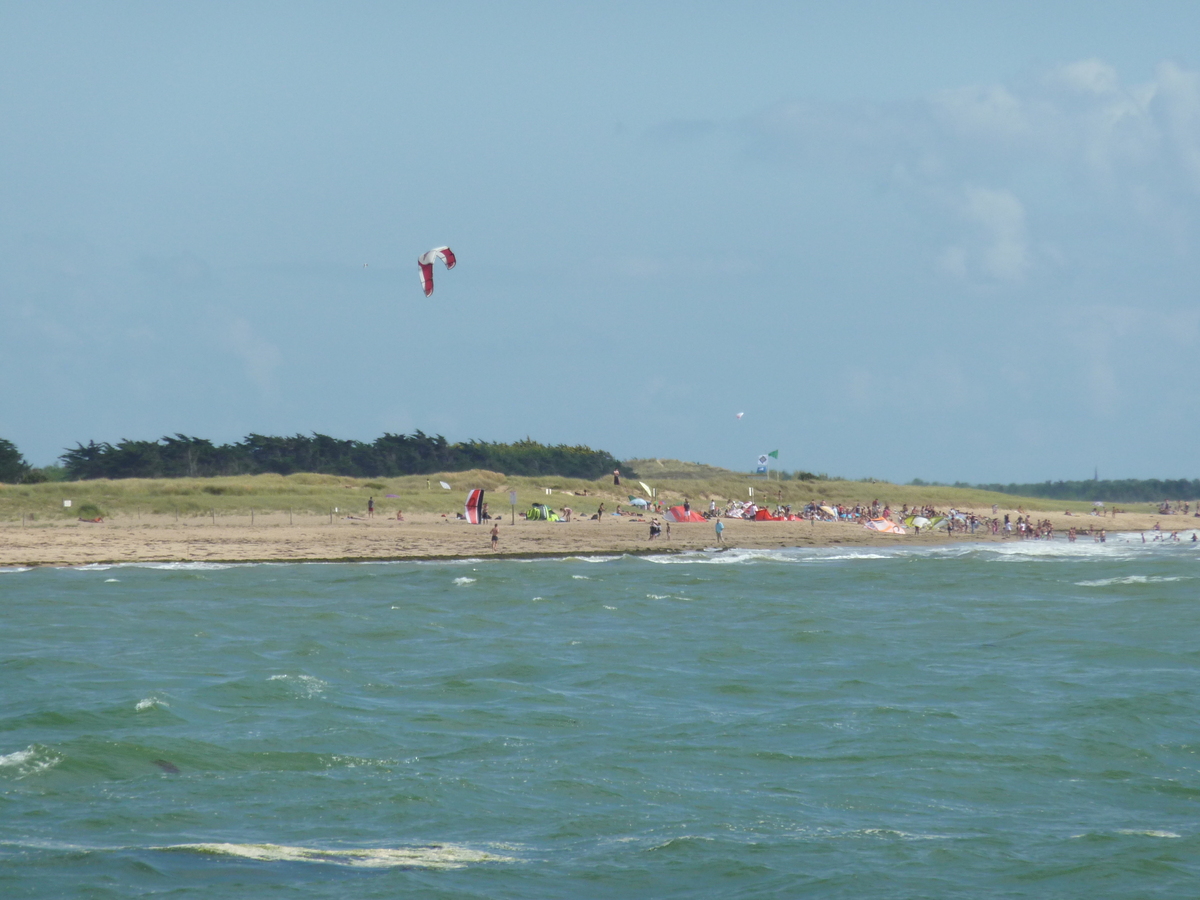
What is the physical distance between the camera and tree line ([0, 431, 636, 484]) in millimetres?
63875

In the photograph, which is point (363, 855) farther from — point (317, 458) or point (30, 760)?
point (317, 458)

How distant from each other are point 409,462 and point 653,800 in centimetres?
6446

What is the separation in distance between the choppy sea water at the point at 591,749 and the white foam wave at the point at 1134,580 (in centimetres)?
575

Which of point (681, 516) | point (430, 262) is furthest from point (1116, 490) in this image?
point (430, 262)

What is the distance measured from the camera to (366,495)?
2164 inches

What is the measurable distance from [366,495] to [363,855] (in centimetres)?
4564

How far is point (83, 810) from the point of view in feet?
37.5

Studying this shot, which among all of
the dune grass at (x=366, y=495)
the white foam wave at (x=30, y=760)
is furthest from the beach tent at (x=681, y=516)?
the white foam wave at (x=30, y=760)

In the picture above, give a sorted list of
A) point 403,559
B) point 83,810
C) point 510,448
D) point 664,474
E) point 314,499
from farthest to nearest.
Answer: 1. point 664,474
2. point 510,448
3. point 314,499
4. point 403,559
5. point 83,810

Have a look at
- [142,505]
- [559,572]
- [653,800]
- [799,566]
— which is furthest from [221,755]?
[142,505]

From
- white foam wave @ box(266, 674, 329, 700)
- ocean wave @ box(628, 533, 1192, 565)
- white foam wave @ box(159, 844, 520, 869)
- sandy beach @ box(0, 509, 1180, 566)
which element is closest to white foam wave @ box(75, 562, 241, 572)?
sandy beach @ box(0, 509, 1180, 566)

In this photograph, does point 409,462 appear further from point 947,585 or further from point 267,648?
point 267,648

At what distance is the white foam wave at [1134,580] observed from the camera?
33625mm

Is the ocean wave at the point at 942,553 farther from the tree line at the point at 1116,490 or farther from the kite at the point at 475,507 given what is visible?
the tree line at the point at 1116,490
